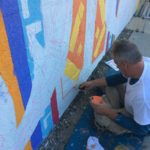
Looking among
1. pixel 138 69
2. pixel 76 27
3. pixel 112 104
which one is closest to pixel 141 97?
pixel 138 69

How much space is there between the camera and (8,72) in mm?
1506

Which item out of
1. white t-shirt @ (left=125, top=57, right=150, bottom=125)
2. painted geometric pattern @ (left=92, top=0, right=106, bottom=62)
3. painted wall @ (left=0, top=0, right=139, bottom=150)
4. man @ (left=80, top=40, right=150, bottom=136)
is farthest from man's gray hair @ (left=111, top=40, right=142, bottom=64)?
painted geometric pattern @ (left=92, top=0, right=106, bottom=62)

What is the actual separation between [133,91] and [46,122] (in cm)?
78

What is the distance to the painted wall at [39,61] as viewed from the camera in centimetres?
149

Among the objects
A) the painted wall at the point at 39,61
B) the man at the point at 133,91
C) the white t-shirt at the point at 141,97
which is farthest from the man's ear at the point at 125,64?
the painted wall at the point at 39,61

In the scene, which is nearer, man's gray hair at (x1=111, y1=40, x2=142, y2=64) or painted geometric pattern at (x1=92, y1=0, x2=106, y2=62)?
man's gray hair at (x1=111, y1=40, x2=142, y2=64)

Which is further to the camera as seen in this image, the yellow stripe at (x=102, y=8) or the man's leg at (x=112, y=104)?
the yellow stripe at (x=102, y=8)

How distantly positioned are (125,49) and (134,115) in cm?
58

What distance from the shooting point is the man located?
197cm

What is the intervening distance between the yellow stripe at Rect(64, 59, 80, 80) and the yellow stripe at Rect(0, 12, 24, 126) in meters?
0.77

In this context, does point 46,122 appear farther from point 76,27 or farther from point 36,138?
point 76,27

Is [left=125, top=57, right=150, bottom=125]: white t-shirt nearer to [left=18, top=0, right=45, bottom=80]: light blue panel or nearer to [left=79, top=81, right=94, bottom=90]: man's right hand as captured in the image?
[left=79, top=81, right=94, bottom=90]: man's right hand

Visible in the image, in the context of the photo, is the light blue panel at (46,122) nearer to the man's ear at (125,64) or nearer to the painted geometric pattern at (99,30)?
the man's ear at (125,64)

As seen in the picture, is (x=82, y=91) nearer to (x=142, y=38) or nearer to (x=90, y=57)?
(x=90, y=57)
